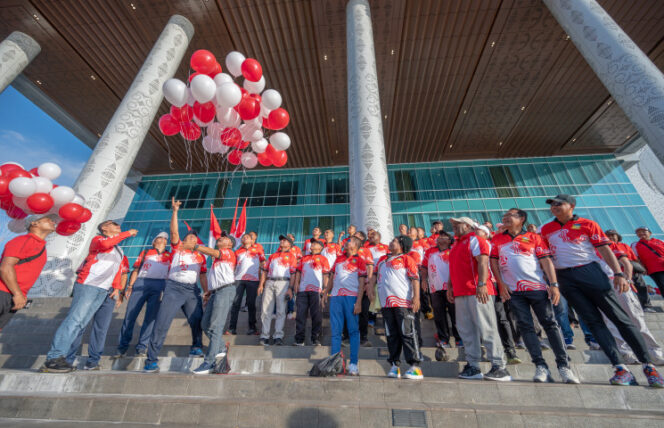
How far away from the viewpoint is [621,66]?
277 inches

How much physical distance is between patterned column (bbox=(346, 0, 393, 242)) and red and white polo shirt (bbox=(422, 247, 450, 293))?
6.58ft

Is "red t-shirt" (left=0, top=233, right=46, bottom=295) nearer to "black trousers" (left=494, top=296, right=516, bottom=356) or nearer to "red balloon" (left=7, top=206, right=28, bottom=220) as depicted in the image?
"red balloon" (left=7, top=206, right=28, bottom=220)

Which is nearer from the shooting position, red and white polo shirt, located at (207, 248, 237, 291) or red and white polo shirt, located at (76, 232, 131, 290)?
red and white polo shirt, located at (76, 232, 131, 290)

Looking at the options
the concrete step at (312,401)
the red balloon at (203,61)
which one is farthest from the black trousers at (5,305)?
the red balloon at (203,61)

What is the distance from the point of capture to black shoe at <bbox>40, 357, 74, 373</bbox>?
10.6 ft

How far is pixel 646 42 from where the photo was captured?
41.1 feet

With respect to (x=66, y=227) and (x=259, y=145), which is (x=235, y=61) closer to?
(x=259, y=145)

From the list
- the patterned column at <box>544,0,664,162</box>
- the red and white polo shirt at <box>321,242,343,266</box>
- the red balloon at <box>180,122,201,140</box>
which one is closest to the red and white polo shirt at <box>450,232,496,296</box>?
the red and white polo shirt at <box>321,242,343,266</box>

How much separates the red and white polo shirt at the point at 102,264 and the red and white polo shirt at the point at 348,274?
9.20ft

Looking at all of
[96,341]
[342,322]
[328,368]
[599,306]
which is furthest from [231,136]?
[599,306]

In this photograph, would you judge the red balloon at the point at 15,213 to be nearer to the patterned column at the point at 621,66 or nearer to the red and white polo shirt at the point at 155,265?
the red and white polo shirt at the point at 155,265

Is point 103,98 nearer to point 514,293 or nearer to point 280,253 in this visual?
point 280,253

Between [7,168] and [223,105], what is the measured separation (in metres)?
3.90

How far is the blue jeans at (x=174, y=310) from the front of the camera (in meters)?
3.69
